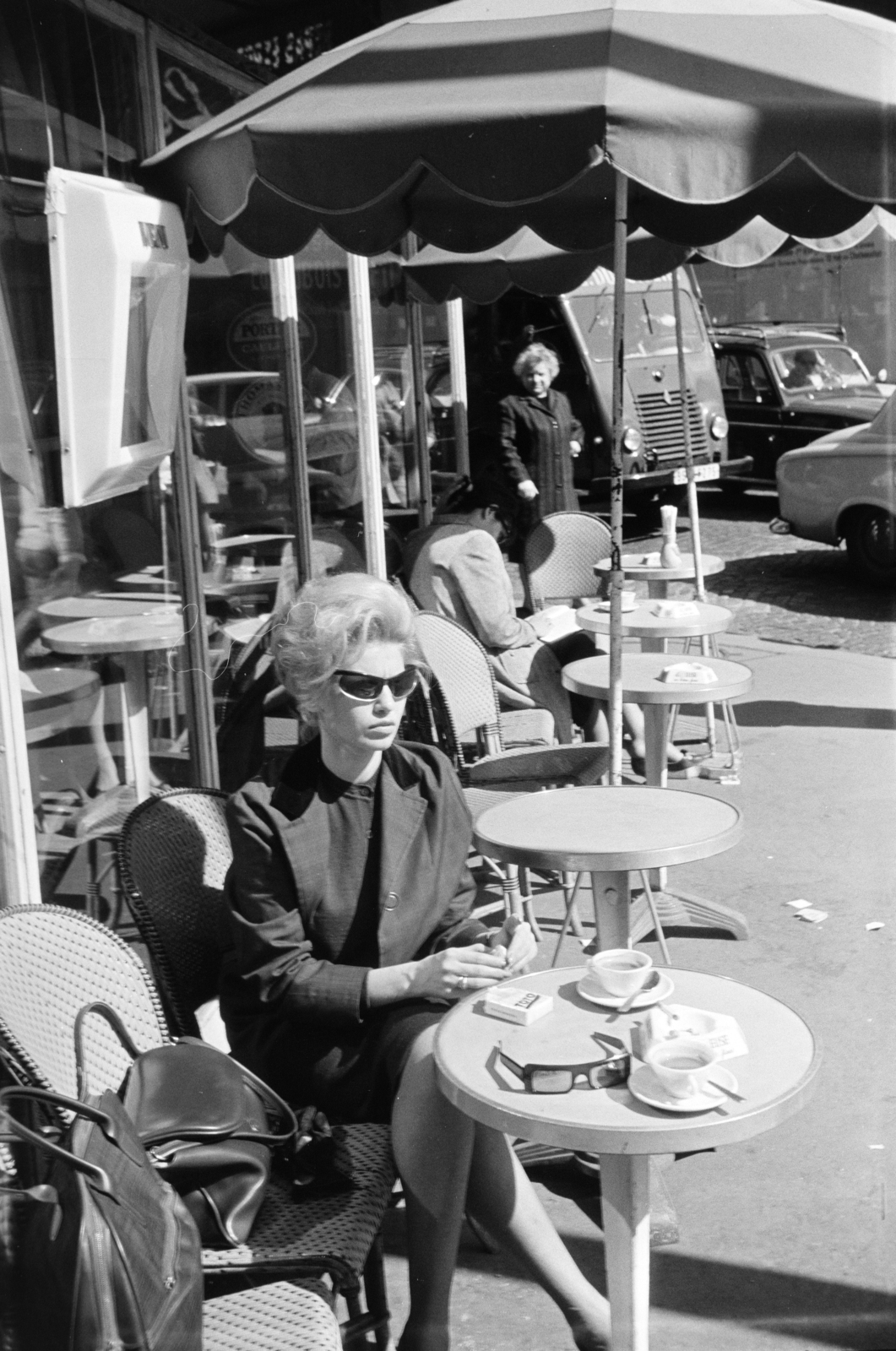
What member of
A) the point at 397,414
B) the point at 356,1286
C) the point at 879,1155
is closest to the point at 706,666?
the point at 879,1155

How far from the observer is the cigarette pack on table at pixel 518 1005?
2441mm

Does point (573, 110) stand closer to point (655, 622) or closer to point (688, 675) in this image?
point (688, 675)

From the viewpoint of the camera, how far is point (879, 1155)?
137 inches

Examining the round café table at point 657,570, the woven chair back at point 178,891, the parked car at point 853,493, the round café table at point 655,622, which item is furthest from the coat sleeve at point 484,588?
the parked car at point 853,493

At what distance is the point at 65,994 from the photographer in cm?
248

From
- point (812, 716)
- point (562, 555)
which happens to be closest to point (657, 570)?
point (562, 555)

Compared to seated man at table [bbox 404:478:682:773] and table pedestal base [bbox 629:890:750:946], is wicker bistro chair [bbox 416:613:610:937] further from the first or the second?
seated man at table [bbox 404:478:682:773]

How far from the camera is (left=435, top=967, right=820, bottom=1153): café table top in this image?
6.79ft

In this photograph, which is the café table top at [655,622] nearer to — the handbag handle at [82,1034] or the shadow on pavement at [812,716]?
the shadow on pavement at [812,716]

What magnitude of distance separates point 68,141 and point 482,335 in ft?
35.5

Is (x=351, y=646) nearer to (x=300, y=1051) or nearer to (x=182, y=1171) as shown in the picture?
(x=300, y=1051)

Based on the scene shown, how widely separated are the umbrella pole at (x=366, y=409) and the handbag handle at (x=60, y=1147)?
5465 mm

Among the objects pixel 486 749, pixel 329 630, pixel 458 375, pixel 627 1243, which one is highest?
Result: pixel 458 375

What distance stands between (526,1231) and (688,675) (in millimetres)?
2608
